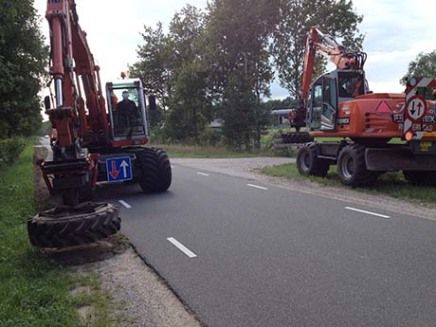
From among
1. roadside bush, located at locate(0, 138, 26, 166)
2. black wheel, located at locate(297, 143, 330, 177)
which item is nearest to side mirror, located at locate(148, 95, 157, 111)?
black wheel, located at locate(297, 143, 330, 177)

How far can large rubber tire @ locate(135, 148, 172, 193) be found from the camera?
13398mm

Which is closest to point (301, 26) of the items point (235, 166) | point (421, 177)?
point (235, 166)

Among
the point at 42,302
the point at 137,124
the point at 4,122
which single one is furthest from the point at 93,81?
the point at 4,122

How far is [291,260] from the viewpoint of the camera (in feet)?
21.6

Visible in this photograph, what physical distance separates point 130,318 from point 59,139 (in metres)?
3.64

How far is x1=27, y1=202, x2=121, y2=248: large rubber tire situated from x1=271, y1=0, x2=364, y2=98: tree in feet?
115

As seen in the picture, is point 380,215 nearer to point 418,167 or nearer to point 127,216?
point 418,167

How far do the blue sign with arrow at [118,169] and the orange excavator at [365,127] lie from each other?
6067 millimetres

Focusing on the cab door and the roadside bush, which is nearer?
the cab door

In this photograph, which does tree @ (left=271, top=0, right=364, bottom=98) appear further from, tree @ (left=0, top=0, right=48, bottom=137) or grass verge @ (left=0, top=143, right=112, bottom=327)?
grass verge @ (left=0, top=143, right=112, bottom=327)

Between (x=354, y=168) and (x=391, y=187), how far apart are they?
3.57 feet

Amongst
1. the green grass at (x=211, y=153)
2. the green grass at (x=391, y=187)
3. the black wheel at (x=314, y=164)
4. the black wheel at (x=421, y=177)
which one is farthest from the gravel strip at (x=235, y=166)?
the green grass at (x=211, y=153)

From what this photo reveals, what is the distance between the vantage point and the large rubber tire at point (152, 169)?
44.0 feet

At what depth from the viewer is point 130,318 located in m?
4.85
